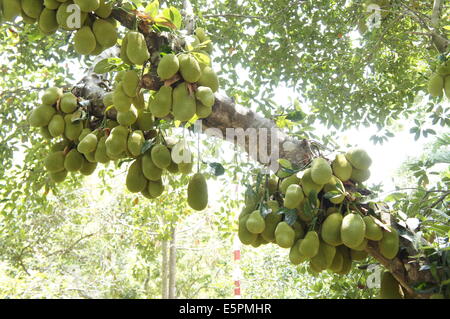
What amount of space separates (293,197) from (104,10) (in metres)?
0.77

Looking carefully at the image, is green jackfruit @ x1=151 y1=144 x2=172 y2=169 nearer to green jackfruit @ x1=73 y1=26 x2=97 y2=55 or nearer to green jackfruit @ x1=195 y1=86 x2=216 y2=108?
green jackfruit @ x1=195 y1=86 x2=216 y2=108

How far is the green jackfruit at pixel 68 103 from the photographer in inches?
59.1

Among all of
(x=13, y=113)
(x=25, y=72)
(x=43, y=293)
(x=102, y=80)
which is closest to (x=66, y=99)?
(x=102, y=80)

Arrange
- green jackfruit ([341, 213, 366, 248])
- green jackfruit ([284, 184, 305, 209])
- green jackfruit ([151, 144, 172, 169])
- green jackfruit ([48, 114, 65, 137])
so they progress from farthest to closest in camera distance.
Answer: green jackfruit ([48, 114, 65, 137])
green jackfruit ([151, 144, 172, 169])
green jackfruit ([284, 184, 305, 209])
green jackfruit ([341, 213, 366, 248])

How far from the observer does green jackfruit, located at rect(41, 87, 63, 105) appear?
5.02 feet

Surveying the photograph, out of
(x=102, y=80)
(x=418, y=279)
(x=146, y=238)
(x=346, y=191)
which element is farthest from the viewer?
(x=146, y=238)

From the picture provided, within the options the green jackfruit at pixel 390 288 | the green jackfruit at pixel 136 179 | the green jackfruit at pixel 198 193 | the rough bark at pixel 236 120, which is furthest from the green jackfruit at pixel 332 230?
the green jackfruit at pixel 136 179

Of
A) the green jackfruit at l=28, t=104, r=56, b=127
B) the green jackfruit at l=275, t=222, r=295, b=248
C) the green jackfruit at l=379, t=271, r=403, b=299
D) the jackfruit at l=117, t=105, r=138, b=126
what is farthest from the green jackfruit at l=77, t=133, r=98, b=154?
the green jackfruit at l=379, t=271, r=403, b=299

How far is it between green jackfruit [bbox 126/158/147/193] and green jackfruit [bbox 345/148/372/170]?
0.67 meters

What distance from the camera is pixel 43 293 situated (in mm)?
4105

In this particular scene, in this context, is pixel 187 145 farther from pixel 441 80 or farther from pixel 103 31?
pixel 441 80

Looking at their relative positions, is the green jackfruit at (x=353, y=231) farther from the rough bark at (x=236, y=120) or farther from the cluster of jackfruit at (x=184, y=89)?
the cluster of jackfruit at (x=184, y=89)

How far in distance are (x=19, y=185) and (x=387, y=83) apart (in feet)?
7.99
